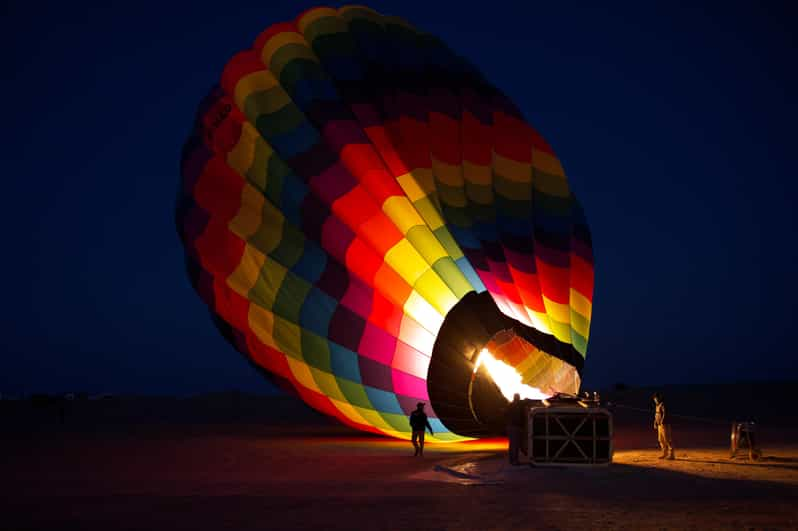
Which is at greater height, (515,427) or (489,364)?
(489,364)

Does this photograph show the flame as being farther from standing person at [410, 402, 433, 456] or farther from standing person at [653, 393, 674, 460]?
standing person at [653, 393, 674, 460]

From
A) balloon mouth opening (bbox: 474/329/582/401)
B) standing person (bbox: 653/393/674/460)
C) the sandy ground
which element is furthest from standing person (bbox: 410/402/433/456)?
standing person (bbox: 653/393/674/460)

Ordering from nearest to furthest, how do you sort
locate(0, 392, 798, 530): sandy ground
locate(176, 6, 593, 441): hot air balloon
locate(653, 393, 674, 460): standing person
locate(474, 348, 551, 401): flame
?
1. locate(0, 392, 798, 530): sandy ground
2. locate(653, 393, 674, 460): standing person
3. locate(474, 348, 551, 401): flame
4. locate(176, 6, 593, 441): hot air balloon

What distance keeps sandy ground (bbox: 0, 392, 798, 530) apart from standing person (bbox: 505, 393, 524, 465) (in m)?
0.15

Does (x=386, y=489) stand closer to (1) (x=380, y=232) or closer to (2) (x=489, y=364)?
(2) (x=489, y=364)

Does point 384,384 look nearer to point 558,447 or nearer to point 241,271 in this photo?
point 241,271

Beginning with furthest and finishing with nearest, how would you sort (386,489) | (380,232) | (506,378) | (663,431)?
1. (380,232)
2. (506,378)
3. (663,431)
4. (386,489)

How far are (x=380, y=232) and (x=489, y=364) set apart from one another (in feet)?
7.09

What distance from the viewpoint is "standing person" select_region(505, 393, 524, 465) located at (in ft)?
34.0

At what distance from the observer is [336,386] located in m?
13.5

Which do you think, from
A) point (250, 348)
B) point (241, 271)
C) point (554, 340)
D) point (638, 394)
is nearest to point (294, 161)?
point (241, 271)

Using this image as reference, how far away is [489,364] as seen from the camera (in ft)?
39.8

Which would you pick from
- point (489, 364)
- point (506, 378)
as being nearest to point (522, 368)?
point (506, 378)

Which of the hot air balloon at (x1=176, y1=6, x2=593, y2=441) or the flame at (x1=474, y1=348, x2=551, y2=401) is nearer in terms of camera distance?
the flame at (x1=474, y1=348, x2=551, y2=401)
